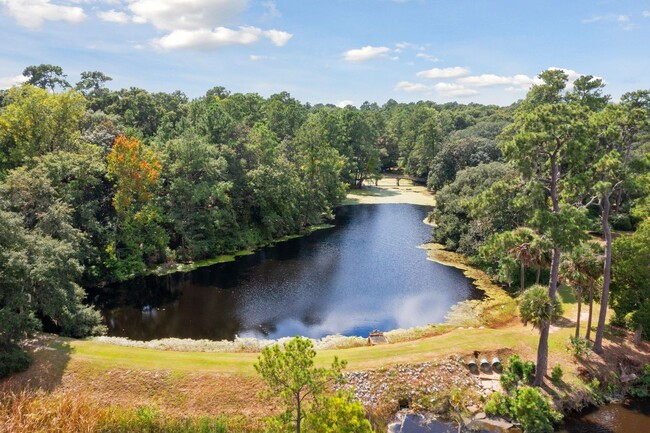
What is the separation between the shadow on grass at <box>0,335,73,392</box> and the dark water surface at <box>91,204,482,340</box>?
20.6 feet

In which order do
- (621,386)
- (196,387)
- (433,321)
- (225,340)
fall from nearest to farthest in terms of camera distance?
(196,387), (621,386), (225,340), (433,321)

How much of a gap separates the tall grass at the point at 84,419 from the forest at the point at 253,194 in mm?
4353

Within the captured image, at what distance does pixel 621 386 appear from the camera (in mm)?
21656

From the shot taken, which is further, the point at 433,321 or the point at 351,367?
the point at 433,321

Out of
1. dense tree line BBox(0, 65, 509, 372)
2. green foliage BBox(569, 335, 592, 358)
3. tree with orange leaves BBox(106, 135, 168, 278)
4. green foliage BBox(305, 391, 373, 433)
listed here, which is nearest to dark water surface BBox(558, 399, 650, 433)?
green foliage BBox(569, 335, 592, 358)

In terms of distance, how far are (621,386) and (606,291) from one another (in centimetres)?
473

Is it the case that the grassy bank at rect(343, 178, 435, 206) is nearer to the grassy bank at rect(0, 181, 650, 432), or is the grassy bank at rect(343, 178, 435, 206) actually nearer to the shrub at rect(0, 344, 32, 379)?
the grassy bank at rect(0, 181, 650, 432)

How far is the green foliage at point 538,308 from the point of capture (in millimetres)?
19812

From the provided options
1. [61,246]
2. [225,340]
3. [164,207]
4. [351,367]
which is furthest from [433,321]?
[164,207]

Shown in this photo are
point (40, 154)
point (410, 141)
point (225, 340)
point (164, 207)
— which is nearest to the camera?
point (225, 340)

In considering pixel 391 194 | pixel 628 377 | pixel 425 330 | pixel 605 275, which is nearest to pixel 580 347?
pixel 628 377

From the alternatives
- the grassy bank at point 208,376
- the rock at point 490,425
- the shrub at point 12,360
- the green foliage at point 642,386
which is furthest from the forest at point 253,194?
the rock at point 490,425

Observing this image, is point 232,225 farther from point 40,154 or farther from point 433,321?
point 433,321

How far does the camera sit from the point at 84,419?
53.7 feet
